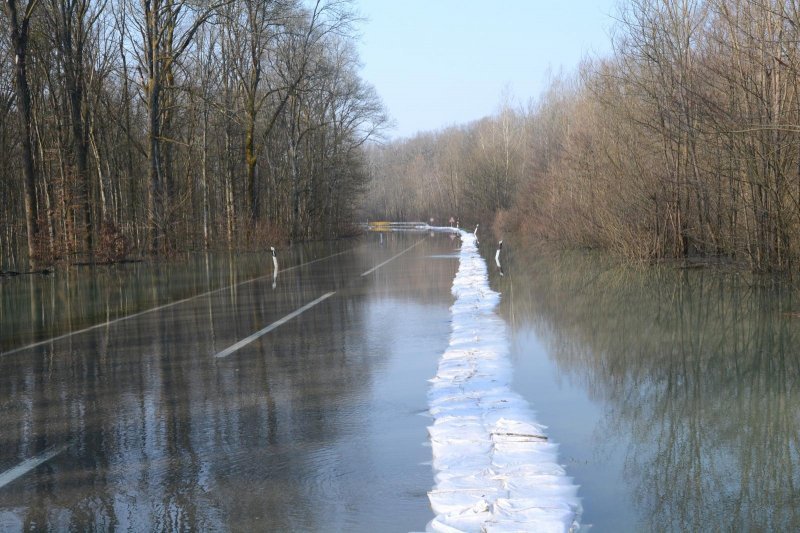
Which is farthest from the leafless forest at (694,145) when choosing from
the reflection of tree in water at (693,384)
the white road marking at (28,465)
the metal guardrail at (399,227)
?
the metal guardrail at (399,227)

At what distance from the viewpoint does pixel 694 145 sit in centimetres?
2214

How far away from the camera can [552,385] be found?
8.77 m

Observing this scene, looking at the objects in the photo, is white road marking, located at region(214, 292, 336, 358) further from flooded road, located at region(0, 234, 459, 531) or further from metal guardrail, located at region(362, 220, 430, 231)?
metal guardrail, located at region(362, 220, 430, 231)

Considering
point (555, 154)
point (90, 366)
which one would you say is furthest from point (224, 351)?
point (555, 154)

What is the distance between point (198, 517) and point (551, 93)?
302 feet

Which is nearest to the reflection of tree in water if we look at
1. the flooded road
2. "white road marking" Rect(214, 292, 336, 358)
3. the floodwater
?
the floodwater

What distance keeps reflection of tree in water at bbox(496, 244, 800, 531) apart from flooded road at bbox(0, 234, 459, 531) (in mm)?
1710

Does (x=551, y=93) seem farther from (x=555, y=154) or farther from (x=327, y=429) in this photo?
(x=327, y=429)

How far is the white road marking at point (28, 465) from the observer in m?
5.61

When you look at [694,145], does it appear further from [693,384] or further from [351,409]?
[351,409]

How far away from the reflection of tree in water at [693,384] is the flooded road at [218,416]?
1.71 meters

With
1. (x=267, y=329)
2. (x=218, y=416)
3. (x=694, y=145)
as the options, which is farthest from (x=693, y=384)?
(x=694, y=145)

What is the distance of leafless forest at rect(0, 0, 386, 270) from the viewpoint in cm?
3066

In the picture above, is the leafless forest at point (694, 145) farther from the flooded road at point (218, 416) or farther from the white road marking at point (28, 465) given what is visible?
the white road marking at point (28, 465)
